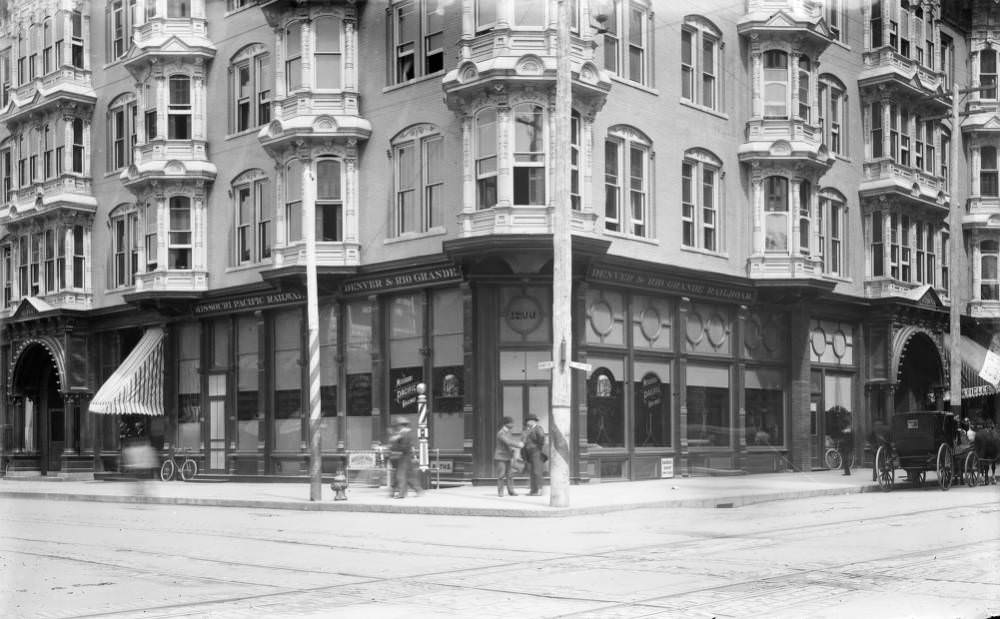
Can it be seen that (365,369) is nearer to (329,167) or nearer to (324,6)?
(329,167)

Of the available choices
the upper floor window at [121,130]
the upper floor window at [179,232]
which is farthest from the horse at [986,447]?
the upper floor window at [121,130]

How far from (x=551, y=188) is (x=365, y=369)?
755cm

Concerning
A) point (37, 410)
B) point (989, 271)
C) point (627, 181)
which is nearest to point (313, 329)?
point (627, 181)

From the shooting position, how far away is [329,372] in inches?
1320

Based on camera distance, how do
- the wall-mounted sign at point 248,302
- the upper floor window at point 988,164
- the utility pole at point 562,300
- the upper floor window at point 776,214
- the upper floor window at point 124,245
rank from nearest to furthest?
the utility pole at point 562,300
the wall-mounted sign at point 248,302
the upper floor window at point 776,214
the upper floor window at point 124,245
the upper floor window at point 988,164

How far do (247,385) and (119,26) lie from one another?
12.6 metres

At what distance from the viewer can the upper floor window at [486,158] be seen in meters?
29.2

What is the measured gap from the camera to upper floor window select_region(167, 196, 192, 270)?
1471 inches

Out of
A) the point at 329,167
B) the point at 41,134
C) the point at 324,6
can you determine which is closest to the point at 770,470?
the point at 329,167

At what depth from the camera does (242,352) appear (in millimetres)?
36375

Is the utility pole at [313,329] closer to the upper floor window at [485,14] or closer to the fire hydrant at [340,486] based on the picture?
the fire hydrant at [340,486]

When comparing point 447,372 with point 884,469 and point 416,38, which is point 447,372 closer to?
point 416,38

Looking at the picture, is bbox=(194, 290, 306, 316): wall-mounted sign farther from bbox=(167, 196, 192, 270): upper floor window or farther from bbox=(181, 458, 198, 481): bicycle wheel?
bbox=(181, 458, 198, 481): bicycle wheel

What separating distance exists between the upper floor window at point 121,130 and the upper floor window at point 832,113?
70.4ft
